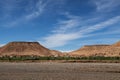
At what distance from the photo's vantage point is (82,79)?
22.1m

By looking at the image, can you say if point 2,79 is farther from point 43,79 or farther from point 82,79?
point 82,79

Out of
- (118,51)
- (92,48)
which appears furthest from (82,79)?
(92,48)

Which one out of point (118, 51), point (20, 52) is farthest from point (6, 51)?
point (118, 51)

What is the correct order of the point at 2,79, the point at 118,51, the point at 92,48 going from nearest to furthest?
the point at 2,79
the point at 118,51
the point at 92,48

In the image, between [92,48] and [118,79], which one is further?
[92,48]

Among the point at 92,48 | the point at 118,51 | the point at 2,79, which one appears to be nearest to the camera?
the point at 2,79

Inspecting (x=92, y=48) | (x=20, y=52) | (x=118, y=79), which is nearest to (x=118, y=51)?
(x=92, y=48)

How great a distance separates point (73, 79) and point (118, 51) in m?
120

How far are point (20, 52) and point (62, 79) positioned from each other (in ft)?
588

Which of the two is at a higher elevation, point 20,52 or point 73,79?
point 20,52

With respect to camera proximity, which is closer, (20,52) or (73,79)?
(73,79)

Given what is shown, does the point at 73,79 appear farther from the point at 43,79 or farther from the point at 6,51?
the point at 6,51

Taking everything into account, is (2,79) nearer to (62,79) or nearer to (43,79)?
(43,79)

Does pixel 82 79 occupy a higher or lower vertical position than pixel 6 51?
lower
